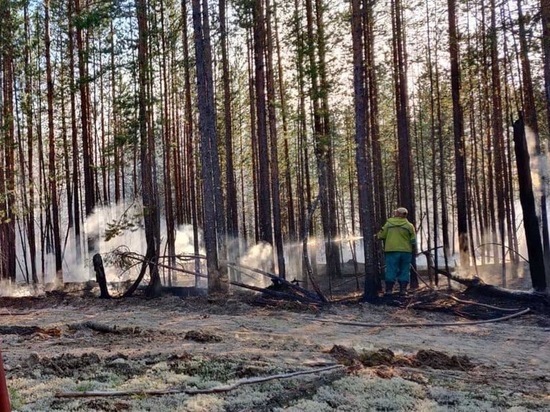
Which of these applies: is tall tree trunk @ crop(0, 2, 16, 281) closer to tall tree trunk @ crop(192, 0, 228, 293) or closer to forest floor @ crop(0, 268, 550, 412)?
tall tree trunk @ crop(192, 0, 228, 293)

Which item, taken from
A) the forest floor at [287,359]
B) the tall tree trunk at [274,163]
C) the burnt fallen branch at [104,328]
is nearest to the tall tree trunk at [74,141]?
the tall tree trunk at [274,163]

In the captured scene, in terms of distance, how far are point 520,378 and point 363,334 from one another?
288 centimetres

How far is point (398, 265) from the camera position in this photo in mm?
11648

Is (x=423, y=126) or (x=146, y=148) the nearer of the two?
(x=146, y=148)

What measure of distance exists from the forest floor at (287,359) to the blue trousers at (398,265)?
857 millimetres

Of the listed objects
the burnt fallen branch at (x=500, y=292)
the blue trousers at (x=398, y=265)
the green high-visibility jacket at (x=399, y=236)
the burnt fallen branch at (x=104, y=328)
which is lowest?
the burnt fallen branch at (x=500, y=292)

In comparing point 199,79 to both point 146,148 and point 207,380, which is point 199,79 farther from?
point 207,380

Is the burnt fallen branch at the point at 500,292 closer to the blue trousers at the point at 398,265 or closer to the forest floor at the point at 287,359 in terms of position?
the forest floor at the point at 287,359

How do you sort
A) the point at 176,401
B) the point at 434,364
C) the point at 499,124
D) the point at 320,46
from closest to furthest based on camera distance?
the point at 176,401 < the point at 434,364 < the point at 320,46 < the point at 499,124

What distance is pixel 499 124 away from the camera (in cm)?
1930

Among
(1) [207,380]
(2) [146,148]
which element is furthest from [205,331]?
(2) [146,148]

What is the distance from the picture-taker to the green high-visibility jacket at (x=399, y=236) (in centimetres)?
1138

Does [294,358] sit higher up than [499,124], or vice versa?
[499,124]

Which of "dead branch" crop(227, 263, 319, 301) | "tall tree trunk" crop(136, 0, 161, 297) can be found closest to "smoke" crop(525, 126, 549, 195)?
"dead branch" crop(227, 263, 319, 301)
